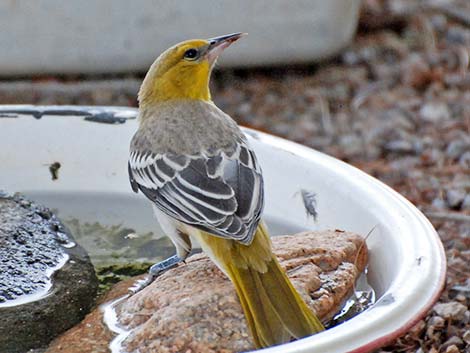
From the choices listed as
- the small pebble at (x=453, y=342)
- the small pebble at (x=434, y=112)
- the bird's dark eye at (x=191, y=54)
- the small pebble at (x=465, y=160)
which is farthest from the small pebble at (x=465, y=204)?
the bird's dark eye at (x=191, y=54)

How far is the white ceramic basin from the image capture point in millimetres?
3020

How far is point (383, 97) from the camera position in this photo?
22.3 feet

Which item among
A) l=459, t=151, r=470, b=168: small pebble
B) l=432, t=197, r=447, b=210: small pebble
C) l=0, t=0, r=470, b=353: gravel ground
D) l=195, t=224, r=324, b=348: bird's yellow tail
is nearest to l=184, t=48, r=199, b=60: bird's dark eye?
l=195, t=224, r=324, b=348: bird's yellow tail

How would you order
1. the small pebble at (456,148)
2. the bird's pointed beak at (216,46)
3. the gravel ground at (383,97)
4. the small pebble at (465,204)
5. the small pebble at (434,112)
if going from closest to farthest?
the bird's pointed beak at (216,46)
the small pebble at (465,204)
the gravel ground at (383,97)
the small pebble at (456,148)
the small pebble at (434,112)

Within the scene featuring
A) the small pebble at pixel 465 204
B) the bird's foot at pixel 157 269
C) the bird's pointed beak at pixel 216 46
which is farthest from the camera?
the small pebble at pixel 465 204

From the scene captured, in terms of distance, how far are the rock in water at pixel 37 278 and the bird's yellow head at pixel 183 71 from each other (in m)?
0.62

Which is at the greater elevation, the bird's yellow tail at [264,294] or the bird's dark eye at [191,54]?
→ the bird's dark eye at [191,54]

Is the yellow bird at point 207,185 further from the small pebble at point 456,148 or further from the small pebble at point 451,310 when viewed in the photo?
the small pebble at point 456,148

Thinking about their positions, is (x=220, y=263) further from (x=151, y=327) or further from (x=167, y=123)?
(x=167, y=123)

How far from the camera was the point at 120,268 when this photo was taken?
3.93 m

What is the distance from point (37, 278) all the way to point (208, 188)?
777 millimetres

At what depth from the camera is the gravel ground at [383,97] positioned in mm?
5805

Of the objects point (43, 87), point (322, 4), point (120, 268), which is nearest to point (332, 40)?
point (322, 4)

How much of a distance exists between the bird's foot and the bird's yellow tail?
14.4 inches
